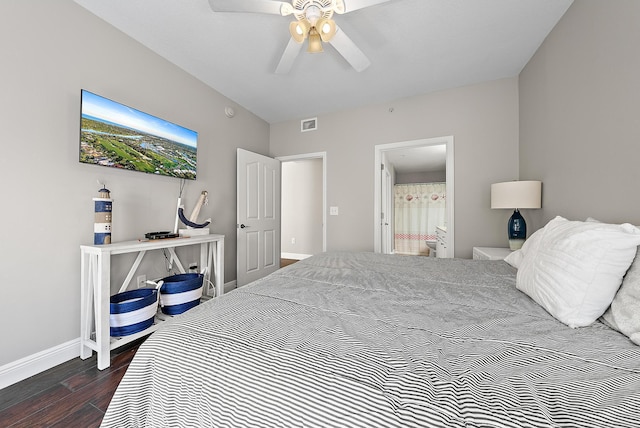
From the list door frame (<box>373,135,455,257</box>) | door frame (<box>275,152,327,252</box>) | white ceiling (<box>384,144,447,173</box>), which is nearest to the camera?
door frame (<box>373,135,455,257</box>)

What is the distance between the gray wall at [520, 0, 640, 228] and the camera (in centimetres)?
131

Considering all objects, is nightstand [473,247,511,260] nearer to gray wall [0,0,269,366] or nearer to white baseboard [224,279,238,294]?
white baseboard [224,279,238,294]

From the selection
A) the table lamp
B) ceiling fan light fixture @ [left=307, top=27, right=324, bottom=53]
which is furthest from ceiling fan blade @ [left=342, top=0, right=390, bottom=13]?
the table lamp

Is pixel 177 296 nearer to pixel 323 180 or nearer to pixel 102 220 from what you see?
pixel 102 220

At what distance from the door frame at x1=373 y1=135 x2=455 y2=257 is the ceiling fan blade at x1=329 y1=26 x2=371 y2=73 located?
142cm

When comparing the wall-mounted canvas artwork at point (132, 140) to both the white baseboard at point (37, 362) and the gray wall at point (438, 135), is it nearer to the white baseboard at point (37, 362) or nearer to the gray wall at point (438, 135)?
the white baseboard at point (37, 362)

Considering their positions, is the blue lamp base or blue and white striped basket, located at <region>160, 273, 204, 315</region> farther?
the blue lamp base

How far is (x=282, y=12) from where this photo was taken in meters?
1.57

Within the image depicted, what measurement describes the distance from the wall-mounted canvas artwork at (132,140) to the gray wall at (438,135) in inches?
70.7

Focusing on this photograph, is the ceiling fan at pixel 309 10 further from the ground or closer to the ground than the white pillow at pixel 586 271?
further from the ground

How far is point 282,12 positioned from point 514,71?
258cm

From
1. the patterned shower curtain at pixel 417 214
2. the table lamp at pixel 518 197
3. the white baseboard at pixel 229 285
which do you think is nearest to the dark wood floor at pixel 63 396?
the white baseboard at pixel 229 285

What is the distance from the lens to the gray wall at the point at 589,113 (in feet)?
4.29

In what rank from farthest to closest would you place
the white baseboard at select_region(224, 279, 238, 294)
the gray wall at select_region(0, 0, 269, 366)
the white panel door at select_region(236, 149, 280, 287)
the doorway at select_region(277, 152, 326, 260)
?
the doorway at select_region(277, 152, 326, 260), the white panel door at select_region(236, 149, 280, 287), the white baseboard at select_region(224, 279, 238, 294), the gray wall at select_region(0, 0, 269, 366)
